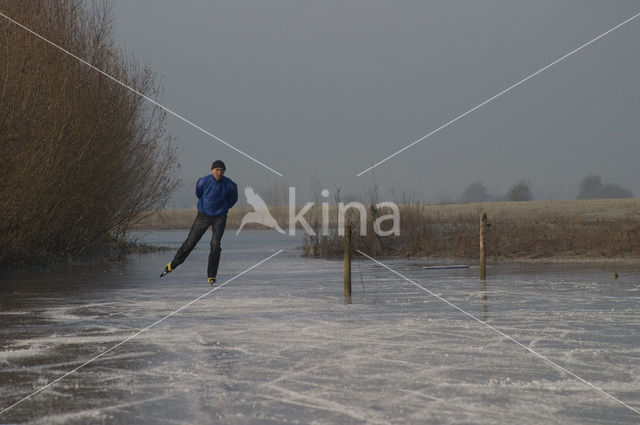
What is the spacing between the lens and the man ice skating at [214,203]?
1658 centimetres

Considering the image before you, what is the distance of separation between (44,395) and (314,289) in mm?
11071

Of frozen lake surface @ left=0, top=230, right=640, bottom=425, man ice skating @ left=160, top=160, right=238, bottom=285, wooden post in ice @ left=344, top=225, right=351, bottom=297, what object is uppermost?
man ice skating @ left=160, top=160, right=238, bottom=285

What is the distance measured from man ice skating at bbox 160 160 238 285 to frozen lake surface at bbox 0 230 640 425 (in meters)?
0.97

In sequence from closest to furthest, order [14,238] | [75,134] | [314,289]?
[314,289] → [14,238] → [75,134]

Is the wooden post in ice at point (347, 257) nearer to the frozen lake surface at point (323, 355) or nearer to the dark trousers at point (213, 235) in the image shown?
the frozen lake surface at point (323, 355)

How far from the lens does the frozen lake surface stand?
23.2 ft

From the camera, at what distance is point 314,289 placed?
730 inches

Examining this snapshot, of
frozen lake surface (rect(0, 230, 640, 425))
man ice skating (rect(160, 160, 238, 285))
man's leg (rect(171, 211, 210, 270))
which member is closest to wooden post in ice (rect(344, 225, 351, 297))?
frozen lake surface (rect(0, 230, 640, 425))

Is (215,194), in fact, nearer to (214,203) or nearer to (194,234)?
(214,203)

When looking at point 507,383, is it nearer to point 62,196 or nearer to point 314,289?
point 314,289

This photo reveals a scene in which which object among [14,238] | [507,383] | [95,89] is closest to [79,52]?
[95,89]

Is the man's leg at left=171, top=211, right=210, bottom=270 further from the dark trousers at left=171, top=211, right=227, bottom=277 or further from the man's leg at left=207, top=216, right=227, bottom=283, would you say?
the man's leg at left=207, top=216, right=227, bottom=283

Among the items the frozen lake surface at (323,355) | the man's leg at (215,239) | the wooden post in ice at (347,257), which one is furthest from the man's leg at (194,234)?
the wooden post in ice at (347,257)

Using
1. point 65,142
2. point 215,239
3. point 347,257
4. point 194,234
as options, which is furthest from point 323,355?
point 65,142
